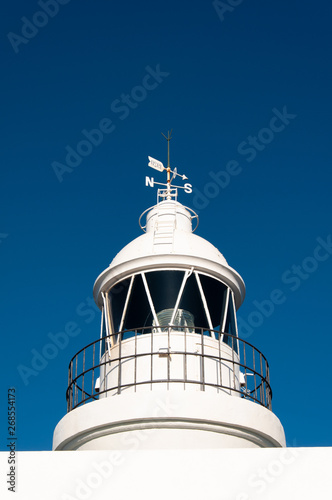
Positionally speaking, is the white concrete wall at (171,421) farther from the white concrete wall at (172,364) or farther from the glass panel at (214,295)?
the glass panel at (214,295)

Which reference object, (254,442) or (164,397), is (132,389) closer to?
(164,397)

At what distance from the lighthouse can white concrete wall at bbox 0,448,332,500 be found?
0.96 meters

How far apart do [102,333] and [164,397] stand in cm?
212

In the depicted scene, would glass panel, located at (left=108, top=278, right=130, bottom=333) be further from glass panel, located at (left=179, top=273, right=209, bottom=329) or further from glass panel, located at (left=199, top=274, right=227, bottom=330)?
glass panel, located at (left=199, top=274, right=227, bottom=330)

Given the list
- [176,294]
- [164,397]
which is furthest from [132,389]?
[176,294]

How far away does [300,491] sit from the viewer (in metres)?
8.50

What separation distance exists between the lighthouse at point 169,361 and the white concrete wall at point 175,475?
960 mm

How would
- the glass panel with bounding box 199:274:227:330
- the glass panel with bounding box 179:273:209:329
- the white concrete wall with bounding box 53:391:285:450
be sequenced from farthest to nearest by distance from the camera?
the glass panel with bounding box 199:274:227:330 < the glass panel with bounding box 179:273:209:329 < the white concrete wall with bounding box 53:391:285:450

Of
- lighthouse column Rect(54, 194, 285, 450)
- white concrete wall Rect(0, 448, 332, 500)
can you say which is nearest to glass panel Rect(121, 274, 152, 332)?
lighthouse column Rect(54, 194, 285, 450)

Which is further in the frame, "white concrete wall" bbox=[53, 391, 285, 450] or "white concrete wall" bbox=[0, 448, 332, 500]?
"white concrete wall" bbox=[53, 391, 285, 450]

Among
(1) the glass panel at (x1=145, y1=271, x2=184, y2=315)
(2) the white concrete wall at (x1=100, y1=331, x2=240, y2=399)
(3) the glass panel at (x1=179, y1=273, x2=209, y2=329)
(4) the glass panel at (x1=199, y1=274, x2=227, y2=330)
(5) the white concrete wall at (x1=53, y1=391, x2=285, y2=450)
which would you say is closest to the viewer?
(5) the white concrete wall at (x1=53, y1=391, x2=285, y2=450)

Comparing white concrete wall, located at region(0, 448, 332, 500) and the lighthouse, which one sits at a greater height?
the lighthouse

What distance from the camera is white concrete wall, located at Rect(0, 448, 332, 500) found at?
28.0 ft

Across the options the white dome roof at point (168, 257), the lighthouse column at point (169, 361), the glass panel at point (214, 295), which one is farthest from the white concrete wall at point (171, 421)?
the white dome roof at point (168, 257)
